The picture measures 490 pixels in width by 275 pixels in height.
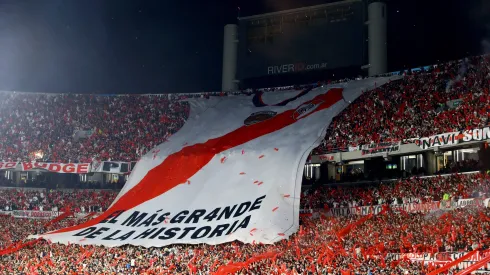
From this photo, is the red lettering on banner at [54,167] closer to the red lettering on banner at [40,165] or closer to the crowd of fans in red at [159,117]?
the red lettering on banner at [40,165]

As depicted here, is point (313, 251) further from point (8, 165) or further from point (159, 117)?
point (8, 165)

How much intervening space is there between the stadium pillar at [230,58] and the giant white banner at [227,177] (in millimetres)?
2320

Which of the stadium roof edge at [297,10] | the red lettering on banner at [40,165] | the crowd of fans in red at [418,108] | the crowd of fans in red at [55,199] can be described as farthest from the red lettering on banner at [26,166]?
the crowd of fans in red at [418,108]

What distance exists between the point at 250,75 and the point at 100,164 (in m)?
13.3

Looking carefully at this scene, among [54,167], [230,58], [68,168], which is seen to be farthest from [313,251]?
[54,167]

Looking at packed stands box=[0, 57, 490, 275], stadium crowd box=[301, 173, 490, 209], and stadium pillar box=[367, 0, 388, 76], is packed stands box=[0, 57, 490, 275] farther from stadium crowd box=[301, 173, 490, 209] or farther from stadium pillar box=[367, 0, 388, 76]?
stadium pillar box=[367, 0, 388, 76]

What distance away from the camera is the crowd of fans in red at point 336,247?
25.8 m

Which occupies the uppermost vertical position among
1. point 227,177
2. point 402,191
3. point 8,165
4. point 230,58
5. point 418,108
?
point 230,58

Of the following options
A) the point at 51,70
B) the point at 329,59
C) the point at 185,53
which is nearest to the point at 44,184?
the point at 51,70

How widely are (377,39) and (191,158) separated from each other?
15.6 meters

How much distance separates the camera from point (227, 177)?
3972cm

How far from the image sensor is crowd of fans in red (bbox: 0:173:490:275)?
25.8 metres

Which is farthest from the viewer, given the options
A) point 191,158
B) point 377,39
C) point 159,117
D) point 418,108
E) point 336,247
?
point 159,117

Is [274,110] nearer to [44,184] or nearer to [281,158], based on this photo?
[281,158]
